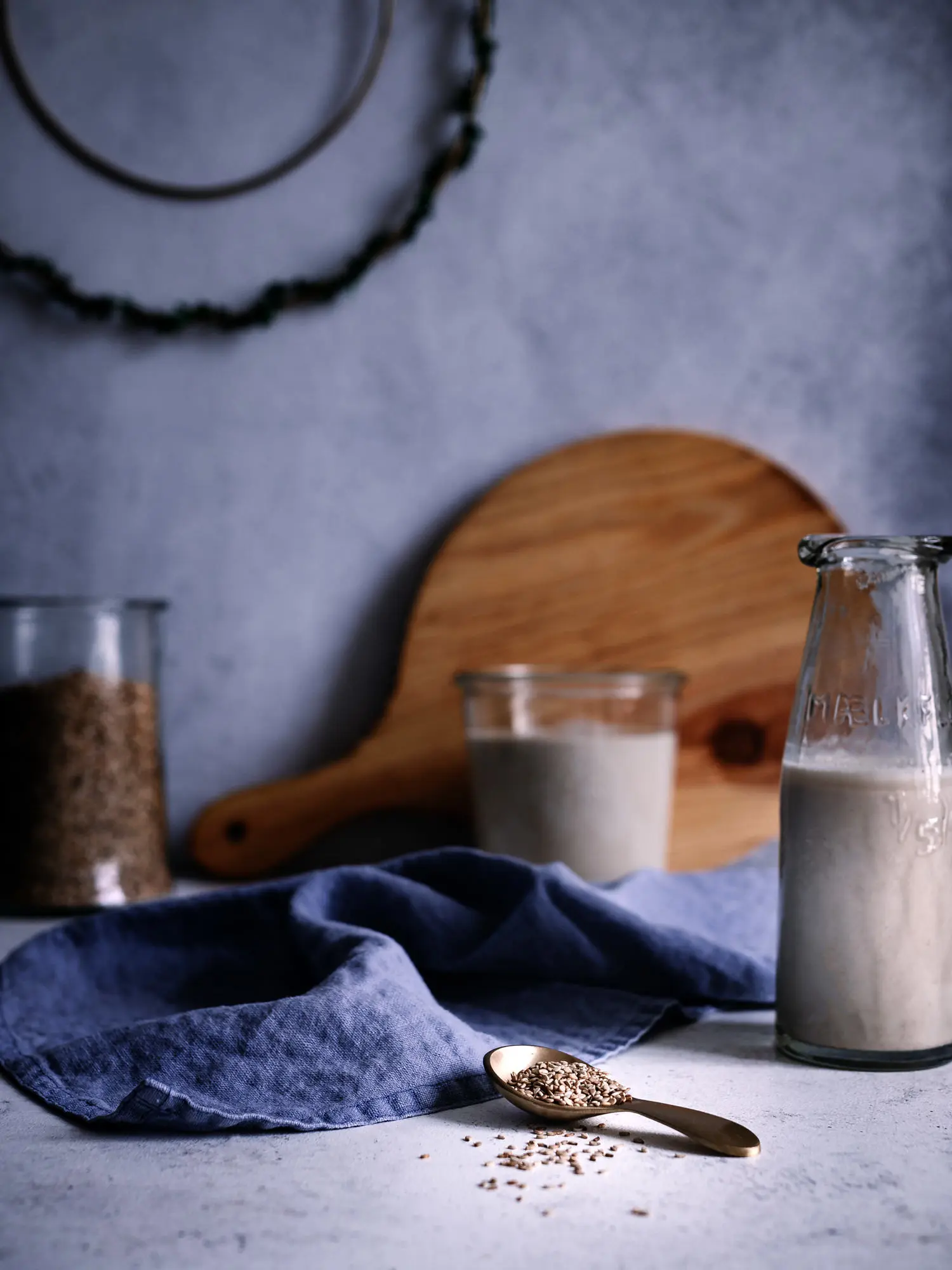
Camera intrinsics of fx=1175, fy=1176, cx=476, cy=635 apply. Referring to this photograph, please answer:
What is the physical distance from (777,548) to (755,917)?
18.3 inches

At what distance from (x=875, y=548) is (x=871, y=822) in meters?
0.16

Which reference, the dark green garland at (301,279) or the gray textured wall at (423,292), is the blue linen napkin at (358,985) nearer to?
the gray textured wall at (423,292)

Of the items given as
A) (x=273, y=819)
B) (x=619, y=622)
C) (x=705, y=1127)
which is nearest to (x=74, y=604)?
(x=273, y=819)

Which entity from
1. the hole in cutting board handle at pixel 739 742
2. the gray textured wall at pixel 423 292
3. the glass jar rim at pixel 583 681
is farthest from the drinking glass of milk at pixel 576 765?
the gray textured wall at pixel 423 292

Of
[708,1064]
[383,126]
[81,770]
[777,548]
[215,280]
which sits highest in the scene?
[383,126]

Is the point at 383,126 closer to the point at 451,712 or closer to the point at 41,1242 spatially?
the point at 451,712

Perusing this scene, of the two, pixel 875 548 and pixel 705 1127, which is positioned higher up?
pixel 875 548

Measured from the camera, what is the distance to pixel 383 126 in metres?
1.34

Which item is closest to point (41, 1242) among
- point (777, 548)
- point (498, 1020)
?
point (498, 1020)

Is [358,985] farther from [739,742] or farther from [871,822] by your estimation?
[739,742]

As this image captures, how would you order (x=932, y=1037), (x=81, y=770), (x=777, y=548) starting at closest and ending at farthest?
(x=932, y=1037), (x=81, y=770), (x=777, y=548)

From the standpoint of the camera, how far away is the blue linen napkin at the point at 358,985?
64 centimetres

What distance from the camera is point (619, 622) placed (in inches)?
50.8

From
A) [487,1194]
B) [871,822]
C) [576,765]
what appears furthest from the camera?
[576,765]
